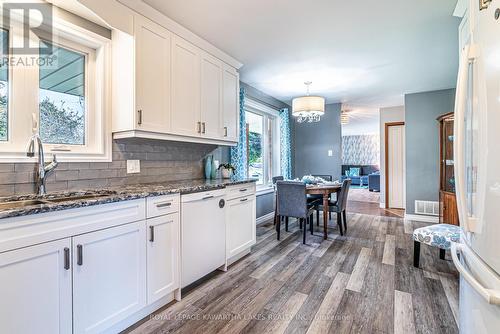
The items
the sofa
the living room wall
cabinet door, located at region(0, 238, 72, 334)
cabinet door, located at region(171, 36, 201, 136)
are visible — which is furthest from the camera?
the living room wall

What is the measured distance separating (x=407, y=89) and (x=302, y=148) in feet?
7.56

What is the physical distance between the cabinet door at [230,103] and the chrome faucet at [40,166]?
65.7 inches

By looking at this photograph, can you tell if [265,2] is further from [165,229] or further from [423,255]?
[423,255]

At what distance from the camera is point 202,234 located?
219 cm

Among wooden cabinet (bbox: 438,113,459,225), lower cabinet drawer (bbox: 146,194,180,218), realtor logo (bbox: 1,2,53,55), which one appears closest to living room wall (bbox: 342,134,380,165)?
wooden cabinet (bbox: 438,113,459,225)

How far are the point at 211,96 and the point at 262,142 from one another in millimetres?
2279

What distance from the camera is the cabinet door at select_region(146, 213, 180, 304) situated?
1.75 meters

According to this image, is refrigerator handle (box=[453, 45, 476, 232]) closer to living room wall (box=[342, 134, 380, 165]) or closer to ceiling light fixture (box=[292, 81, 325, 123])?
ceiling light fixture (box=[292, 81, 325, 123])

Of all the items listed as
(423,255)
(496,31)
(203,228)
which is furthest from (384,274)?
(496,31)

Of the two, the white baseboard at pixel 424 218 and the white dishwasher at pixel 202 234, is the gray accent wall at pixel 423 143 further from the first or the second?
the white dishwasher at pixel 202 234

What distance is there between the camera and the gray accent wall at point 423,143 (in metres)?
4.44

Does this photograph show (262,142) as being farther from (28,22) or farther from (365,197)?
(365,197)

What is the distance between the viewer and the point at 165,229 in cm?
185

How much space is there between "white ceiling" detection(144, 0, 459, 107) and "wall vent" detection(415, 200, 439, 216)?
6.92ft
